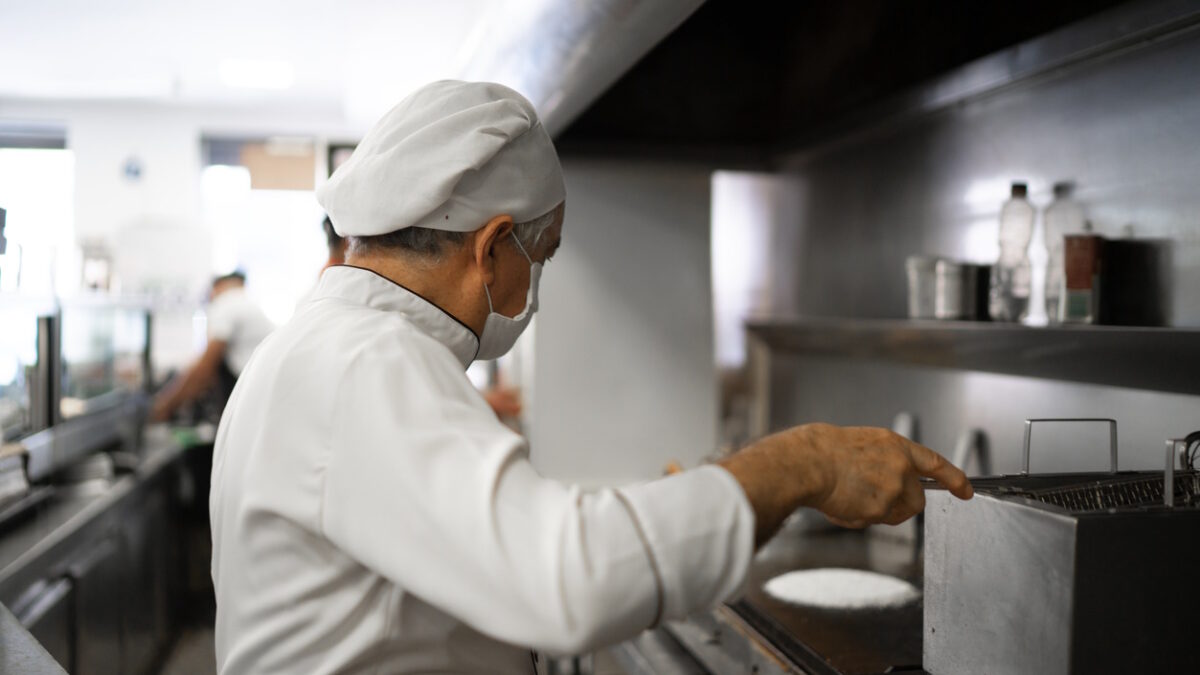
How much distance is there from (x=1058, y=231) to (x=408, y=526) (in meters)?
1.46

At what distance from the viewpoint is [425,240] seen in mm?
912

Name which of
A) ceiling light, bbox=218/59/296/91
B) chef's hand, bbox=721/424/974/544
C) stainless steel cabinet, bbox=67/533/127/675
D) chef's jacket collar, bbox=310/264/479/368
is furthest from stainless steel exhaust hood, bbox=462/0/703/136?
ceiling light, bbox=218/59/296/91

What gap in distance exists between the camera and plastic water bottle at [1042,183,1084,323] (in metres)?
1.67

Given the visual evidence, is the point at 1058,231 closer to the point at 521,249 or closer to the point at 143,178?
the point at 521,249

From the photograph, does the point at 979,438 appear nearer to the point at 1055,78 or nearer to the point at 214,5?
the point at 1055,78

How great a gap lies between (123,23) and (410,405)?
574cm

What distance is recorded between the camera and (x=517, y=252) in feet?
3.10

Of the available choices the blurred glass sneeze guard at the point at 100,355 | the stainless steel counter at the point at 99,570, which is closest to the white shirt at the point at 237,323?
the blurred glass sneeze guard at the point at 100,355

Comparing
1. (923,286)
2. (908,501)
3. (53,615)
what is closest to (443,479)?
(908,501)

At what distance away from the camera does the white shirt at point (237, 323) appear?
4852mm

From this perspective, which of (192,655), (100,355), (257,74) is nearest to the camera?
(100,355)

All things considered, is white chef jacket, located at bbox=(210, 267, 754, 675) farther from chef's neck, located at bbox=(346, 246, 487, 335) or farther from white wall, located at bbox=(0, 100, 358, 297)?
white wall, located at bbox=(0, 100, 358, 297)

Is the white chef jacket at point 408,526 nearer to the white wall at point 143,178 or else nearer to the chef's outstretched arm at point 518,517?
the chef's outstretched arm at point 518,517

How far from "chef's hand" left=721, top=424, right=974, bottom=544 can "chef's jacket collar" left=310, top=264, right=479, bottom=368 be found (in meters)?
0.32
